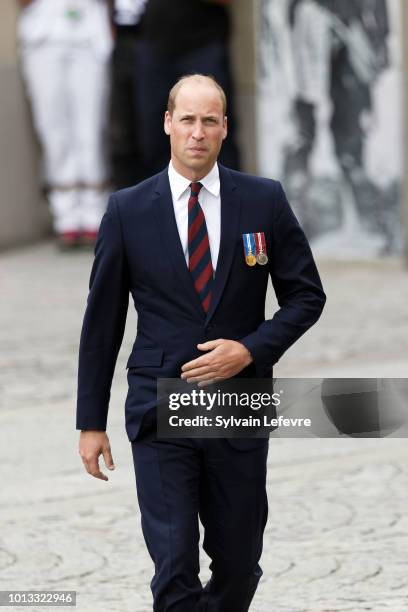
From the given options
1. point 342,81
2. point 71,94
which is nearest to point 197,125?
point 342,81

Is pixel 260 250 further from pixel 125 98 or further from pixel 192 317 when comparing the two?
pixel 125 98

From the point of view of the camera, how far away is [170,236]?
4.37 metres

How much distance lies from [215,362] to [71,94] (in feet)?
35.6

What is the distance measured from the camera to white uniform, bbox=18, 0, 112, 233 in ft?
48.3

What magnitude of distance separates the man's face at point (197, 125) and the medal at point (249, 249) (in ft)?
0.73

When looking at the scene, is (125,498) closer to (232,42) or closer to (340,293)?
(340,293)

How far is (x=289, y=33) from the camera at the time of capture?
1398cm

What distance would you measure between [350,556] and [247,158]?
946cm

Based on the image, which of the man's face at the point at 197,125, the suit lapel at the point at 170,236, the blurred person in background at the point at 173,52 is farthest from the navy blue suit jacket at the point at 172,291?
the blurred person in background at the point at 173,52

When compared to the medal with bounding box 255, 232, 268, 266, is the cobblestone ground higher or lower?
lower

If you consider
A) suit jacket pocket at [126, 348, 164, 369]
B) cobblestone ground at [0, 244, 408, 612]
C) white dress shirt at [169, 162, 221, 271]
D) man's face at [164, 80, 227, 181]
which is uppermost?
man's face at [164, 80, 227, 181]

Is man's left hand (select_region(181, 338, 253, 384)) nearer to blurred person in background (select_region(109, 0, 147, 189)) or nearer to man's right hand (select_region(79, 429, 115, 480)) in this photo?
man's right hand (select_region(79, 429, 115, 480))

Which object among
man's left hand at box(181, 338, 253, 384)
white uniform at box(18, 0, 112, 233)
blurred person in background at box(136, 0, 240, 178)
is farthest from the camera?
white uniform at box(18, 0, 112, 233)

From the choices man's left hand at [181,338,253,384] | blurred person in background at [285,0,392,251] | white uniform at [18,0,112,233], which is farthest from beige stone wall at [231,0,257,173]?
man's left hand at [181,338,253,384]
